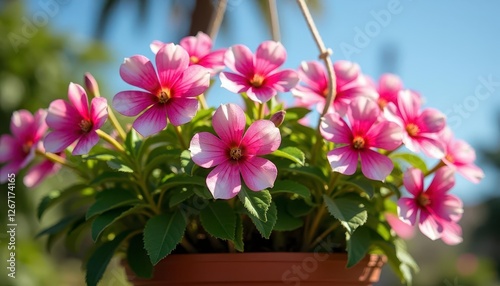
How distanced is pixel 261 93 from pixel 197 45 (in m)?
0.21

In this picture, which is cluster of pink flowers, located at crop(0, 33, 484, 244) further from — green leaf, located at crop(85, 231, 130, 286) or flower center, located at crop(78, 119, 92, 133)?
green leaf, located at crop(85, 231, 130, 286)

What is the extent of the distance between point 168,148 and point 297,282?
33 centimetres

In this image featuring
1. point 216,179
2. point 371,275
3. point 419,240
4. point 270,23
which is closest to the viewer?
point 216,179

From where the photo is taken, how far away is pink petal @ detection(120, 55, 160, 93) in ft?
3.00

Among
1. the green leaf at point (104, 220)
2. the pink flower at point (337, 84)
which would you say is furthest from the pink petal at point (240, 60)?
the green leaf at point (104, 220)

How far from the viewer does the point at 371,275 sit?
1121 millimetres

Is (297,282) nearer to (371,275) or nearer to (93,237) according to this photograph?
(371,275)

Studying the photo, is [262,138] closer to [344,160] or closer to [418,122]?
[344,160]

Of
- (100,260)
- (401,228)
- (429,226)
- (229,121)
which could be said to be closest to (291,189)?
(229,121)

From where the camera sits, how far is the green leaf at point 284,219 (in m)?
0.99

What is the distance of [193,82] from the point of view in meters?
0.91

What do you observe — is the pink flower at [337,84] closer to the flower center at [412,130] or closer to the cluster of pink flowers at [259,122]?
the cluster of pink flowers at [259,122]

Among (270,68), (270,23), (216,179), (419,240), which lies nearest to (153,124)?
(216,179)

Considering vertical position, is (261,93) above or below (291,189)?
above
